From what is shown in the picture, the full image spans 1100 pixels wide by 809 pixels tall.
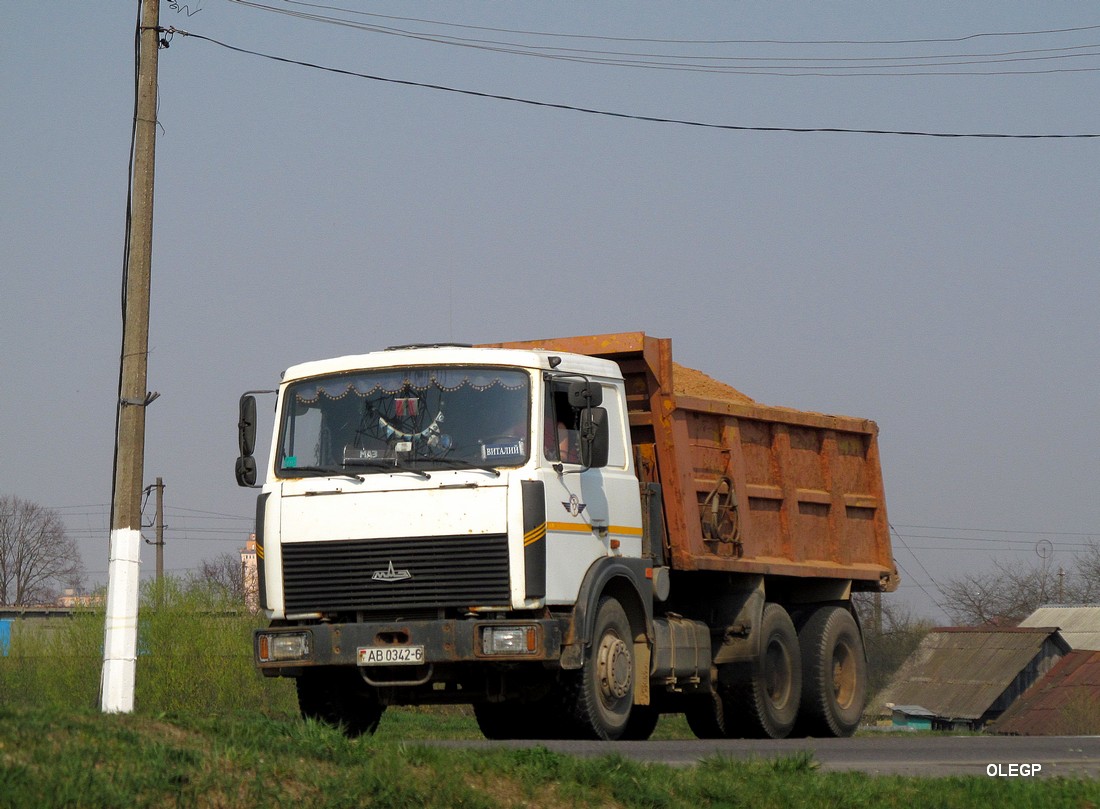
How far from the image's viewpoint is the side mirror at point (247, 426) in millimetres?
11203

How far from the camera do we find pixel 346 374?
1102cm

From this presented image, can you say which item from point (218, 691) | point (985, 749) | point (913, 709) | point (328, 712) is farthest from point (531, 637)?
point (913, 709)

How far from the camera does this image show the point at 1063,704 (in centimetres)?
3853

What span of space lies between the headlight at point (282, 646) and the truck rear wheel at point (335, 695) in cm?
44

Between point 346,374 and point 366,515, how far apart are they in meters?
1.19

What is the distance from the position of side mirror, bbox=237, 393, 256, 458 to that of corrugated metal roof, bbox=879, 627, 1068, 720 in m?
39.9

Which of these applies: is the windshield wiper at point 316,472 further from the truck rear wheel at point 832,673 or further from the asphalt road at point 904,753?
the truck rear wheel at point 832,673

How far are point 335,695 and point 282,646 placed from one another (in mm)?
954

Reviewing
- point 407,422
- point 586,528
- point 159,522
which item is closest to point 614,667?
point 586,528

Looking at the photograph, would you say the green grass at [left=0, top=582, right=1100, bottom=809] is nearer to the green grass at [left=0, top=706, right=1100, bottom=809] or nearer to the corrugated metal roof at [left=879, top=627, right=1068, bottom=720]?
the green grass at [left=0, top=706, right=1100, bottom=809]

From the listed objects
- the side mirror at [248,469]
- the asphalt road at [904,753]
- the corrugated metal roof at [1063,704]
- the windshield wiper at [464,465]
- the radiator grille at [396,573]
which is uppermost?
the side mirror at [248,469]

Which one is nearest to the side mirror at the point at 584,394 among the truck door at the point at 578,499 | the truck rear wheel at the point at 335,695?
the truck door at the point at 578,499

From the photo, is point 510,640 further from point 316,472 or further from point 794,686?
point 794,686

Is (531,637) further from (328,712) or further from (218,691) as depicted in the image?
(218,691)
